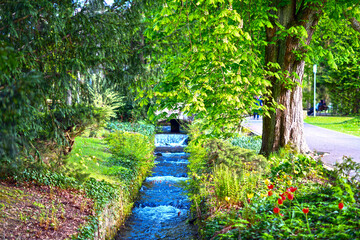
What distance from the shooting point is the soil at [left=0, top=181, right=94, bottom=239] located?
4254mm

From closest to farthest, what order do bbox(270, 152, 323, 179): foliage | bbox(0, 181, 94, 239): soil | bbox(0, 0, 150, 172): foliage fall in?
1. bbox(0, 0, 150, 172): foliage
2. bbox(0, 181, 94, 239): soil
3. bbox(270, 152, 323, 179): foliage

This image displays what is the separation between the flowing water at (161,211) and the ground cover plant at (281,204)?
2.74 feet

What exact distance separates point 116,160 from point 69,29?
5262mm

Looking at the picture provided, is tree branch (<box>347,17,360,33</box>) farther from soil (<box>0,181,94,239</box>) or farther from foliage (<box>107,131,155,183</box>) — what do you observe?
soil (<box>0,181,94,239</box>)

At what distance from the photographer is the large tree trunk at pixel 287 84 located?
7.67 m

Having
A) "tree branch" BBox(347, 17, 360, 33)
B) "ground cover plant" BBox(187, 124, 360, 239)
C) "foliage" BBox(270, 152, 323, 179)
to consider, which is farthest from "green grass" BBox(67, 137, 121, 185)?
"tree branch" BBox(347, 17, 360, 33)

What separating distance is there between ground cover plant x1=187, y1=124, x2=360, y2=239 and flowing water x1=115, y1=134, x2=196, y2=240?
2.74ft

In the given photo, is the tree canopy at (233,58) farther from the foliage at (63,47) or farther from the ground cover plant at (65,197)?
the ground cover plant at (65,197)

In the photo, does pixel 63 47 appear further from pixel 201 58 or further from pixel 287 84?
pixel 287 84

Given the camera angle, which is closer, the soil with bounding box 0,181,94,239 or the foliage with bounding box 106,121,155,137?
the soil with bounding box 0,181,94,239

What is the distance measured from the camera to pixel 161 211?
7.80 metres

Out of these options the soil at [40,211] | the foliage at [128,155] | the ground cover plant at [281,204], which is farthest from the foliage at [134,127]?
the soil at [40,211]

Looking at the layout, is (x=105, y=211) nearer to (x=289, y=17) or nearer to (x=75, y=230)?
(x=75, y=230)

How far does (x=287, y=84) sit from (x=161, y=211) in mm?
4478
